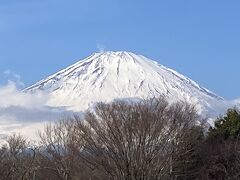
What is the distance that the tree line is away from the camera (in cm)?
3700

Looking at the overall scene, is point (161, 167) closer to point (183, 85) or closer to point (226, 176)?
point (226, 176)

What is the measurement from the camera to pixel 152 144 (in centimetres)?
3716

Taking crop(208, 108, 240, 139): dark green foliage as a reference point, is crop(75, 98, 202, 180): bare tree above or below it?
below

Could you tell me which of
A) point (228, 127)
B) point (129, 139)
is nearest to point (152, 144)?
point (129, 139)

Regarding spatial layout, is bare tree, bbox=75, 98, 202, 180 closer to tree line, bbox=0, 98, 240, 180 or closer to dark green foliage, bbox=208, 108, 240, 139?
tree line, bbox=0, 98, 240, 180

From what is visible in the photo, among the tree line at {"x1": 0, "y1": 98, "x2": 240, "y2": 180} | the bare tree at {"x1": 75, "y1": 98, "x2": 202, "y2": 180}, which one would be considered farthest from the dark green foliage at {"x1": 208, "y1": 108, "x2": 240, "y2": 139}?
the bare tree at {"x1": 75, "y1": 98, "x2": 202, "y2": 180}

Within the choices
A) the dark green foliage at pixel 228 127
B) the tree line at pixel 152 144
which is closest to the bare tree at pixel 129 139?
the tree line at pixel 152 144

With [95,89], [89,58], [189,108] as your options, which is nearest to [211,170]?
[189,108]

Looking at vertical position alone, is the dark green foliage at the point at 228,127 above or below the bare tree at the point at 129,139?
above

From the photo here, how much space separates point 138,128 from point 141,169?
237 centimetres

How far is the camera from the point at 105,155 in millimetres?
37562

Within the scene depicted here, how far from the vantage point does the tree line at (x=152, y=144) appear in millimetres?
37000

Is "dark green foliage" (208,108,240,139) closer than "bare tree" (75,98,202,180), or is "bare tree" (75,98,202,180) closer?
"bare tree" (75,98,202,180)

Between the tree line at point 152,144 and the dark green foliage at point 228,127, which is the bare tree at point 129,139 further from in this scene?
the dark green foliage at point 228,127
